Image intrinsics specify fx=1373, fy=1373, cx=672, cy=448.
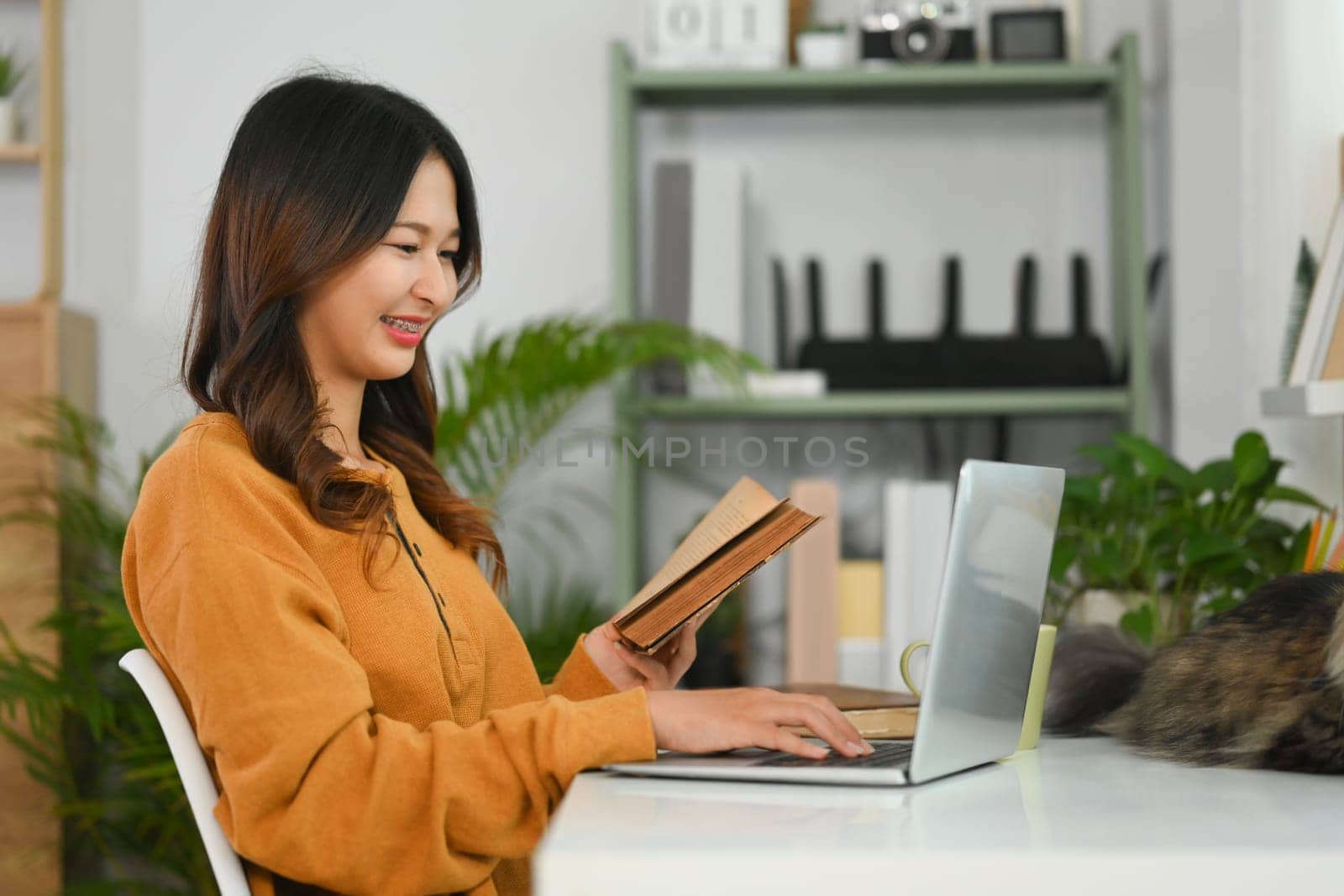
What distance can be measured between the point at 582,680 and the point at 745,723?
39cm

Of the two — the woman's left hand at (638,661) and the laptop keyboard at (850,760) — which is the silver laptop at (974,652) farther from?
the woman's left hand at (638,661)

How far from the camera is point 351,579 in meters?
1.08

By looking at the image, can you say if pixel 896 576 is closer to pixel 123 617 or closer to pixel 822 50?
pixel 822 50

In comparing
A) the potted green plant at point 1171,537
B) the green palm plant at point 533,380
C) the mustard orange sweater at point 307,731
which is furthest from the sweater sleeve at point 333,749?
the green palm plant at point 533,380

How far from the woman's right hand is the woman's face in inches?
17.1

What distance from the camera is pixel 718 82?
2.38 m

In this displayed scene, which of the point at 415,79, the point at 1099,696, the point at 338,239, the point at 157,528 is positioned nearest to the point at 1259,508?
the point at 1099,696

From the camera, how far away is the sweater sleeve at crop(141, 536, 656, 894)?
35.5 inches

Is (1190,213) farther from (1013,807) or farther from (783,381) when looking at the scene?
(1013,807)

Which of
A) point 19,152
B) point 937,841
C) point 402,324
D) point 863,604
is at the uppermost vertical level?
point 19,152

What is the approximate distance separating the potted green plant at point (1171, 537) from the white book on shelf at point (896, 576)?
1.16ft

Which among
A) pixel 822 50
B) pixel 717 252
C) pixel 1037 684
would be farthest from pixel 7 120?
pixel 1037 684

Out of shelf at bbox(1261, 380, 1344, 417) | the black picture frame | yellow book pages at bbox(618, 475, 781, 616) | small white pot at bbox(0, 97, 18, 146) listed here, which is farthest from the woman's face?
small white pot at bbox(0, 97, 18, 146)

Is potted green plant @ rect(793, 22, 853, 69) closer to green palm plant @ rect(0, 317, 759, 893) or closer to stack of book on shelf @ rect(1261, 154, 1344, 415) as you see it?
green palm plant @ rect(0, 317, 759, 893)
